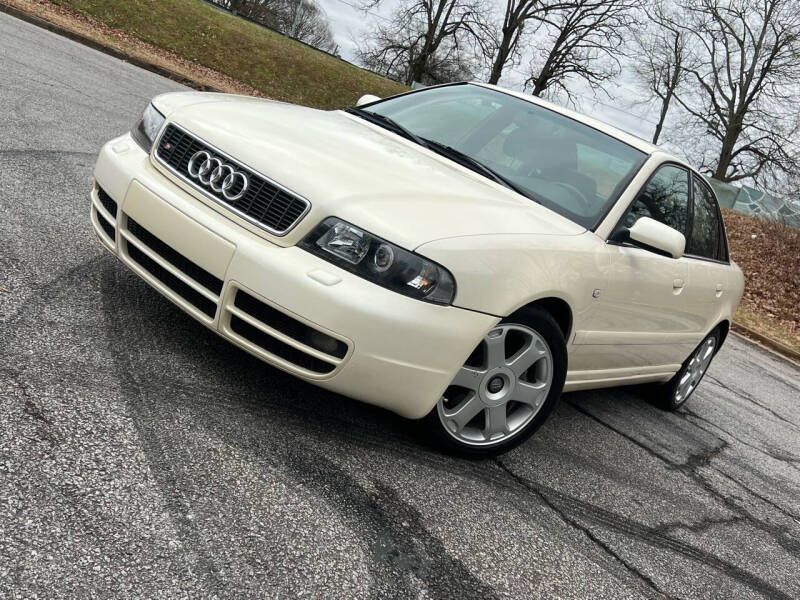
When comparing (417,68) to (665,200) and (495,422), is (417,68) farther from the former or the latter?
(495,422)

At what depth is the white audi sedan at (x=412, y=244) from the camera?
8.80 ft

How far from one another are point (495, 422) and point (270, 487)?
1.13 metres

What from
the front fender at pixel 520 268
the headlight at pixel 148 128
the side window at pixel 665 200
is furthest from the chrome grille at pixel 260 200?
the side window at pixel 665 200

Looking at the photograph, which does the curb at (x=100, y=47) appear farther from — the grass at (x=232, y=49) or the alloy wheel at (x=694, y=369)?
the alloy wheel at (x=694, y=369)

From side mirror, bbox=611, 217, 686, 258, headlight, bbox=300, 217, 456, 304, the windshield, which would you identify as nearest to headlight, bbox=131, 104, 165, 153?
headlight, bbox=300, 217, 456, 304

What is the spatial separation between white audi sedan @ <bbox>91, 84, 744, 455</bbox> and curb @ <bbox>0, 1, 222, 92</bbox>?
14.1m

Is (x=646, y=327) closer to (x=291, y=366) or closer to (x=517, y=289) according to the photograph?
(x=517, y=289)

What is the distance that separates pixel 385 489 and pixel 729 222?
1914 cm

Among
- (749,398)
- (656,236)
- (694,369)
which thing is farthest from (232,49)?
(656,236)

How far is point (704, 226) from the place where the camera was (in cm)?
499

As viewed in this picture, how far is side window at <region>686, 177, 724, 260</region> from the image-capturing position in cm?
475

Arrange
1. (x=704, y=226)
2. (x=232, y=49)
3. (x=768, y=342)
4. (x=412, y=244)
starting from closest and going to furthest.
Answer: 1. (x=412, y=244)
2. (x=704, y=226)
3. (x=768, y=342)
4. (x=232, y=49)

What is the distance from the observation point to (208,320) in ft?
9.37

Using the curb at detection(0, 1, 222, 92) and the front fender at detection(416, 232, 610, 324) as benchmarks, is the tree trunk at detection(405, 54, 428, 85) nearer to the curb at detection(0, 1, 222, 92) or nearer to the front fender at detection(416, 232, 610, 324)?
the curb at detection(0, 1, 222, 92)
